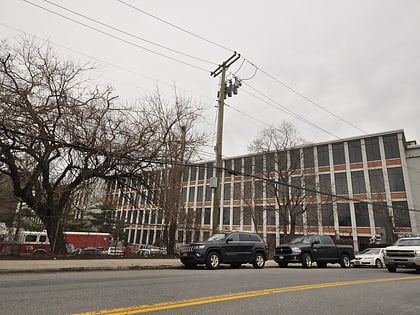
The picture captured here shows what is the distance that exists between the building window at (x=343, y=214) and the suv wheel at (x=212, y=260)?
3966 centimetres

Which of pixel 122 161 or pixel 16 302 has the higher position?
pixel 122 161

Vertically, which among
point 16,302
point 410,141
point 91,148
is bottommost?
point 16,302

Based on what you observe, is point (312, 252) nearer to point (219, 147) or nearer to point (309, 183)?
point (219, 147)

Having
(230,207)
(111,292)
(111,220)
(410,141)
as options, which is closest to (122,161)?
(111,292)

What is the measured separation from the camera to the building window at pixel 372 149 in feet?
158

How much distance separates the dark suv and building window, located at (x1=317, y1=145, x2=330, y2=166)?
136 feet

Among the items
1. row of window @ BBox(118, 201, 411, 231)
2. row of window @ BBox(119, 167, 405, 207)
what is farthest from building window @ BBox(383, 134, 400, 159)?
row of window @ BBox(118, 201, 411, 231)

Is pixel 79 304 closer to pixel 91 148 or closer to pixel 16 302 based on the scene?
pixel 16 302

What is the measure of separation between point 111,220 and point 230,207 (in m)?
24.8

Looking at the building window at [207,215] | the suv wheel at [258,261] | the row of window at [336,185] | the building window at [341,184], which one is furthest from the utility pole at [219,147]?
the building window at [207,215]

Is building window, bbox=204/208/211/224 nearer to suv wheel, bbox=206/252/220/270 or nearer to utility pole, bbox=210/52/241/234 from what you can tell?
utility pole, bbox=210/52/241/234

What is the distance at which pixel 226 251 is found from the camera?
45.6 feet

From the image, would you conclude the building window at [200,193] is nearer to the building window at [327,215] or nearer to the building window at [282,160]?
the building window at [327,215]

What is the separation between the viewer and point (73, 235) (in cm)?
3250
